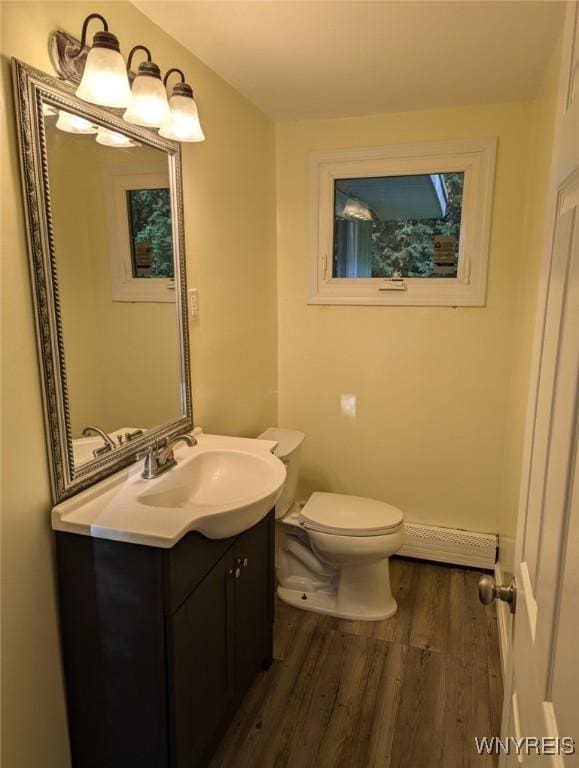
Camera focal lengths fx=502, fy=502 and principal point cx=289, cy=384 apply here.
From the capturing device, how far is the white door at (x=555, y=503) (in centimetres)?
60

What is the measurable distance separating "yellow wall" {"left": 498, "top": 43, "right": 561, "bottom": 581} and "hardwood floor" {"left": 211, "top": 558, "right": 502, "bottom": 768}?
0.38 meters

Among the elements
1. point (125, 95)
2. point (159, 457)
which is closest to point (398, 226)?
point (125, 95)

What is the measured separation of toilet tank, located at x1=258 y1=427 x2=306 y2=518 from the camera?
231cm

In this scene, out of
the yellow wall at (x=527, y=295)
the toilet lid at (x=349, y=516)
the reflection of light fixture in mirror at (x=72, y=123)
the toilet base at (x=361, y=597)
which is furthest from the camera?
the toilet base at (x=361, y=597)

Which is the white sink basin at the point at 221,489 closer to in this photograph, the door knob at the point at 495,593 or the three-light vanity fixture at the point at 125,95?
the door knob at the point at 495,593

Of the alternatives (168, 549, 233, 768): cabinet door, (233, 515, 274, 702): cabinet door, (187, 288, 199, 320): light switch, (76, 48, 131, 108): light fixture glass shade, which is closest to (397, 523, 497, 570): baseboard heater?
(233, 515, 274, 702): cabinet door

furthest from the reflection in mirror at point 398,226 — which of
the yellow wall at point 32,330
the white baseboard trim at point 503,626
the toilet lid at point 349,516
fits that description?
the white baseboard trim at point 503,626

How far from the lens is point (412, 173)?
250 centimetres

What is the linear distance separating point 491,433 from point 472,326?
56 cm

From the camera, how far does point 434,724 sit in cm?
175

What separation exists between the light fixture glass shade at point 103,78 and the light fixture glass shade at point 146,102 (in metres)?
0.10

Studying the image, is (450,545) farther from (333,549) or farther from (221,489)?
(221,489)

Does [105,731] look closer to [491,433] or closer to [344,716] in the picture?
[344,716]

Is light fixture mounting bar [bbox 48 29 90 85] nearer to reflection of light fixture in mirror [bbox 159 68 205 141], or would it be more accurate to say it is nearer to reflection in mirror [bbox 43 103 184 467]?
reflection in mirror [bbox 43 103 184 467]
